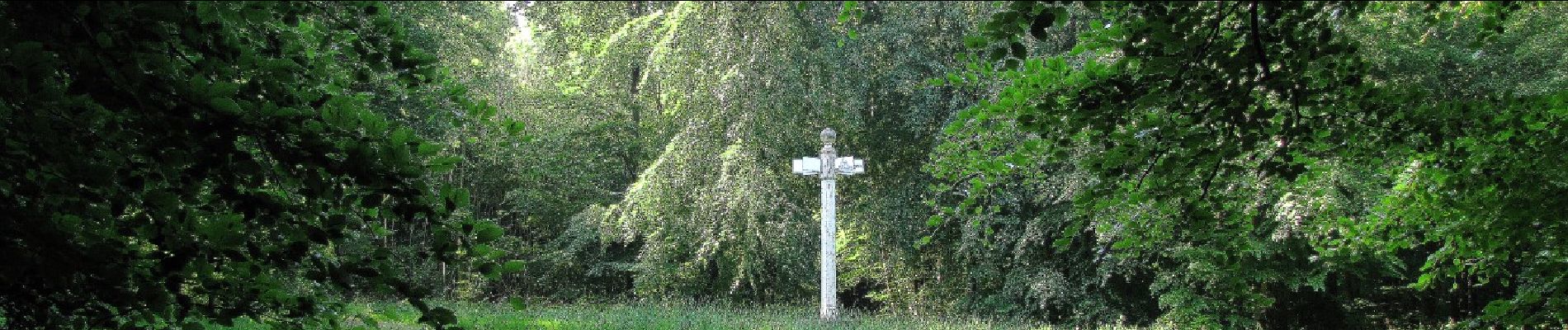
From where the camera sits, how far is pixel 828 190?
993 centimetres

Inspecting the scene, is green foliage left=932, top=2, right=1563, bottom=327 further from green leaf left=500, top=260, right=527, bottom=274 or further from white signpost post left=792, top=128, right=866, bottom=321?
white signpost post left=792, top=128, right=866, bottom=321

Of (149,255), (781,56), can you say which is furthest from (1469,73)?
(149,255)

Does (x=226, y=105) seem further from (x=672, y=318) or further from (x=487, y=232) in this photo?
(x=672, y=318)

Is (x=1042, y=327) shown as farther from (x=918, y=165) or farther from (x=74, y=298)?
(x=74, y=298)

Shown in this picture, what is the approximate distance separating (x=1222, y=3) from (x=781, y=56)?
9228 mm

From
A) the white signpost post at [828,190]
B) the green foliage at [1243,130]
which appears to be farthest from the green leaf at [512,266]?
the white signpost post at [828,190]

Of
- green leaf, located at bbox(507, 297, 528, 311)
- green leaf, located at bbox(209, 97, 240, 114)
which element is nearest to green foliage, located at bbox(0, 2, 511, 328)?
green leaf, located at bbox(209, 97, 240, 114)

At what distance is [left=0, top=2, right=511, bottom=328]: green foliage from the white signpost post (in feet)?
25.4

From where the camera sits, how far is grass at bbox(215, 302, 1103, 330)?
9367mm

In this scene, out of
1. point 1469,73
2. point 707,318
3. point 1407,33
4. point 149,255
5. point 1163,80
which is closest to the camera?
point 149,255

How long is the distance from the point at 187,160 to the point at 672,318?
27.0ft

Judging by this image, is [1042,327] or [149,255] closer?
[149,255]

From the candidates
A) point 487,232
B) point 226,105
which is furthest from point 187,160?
point 487,232

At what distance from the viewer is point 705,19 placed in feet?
37.1
